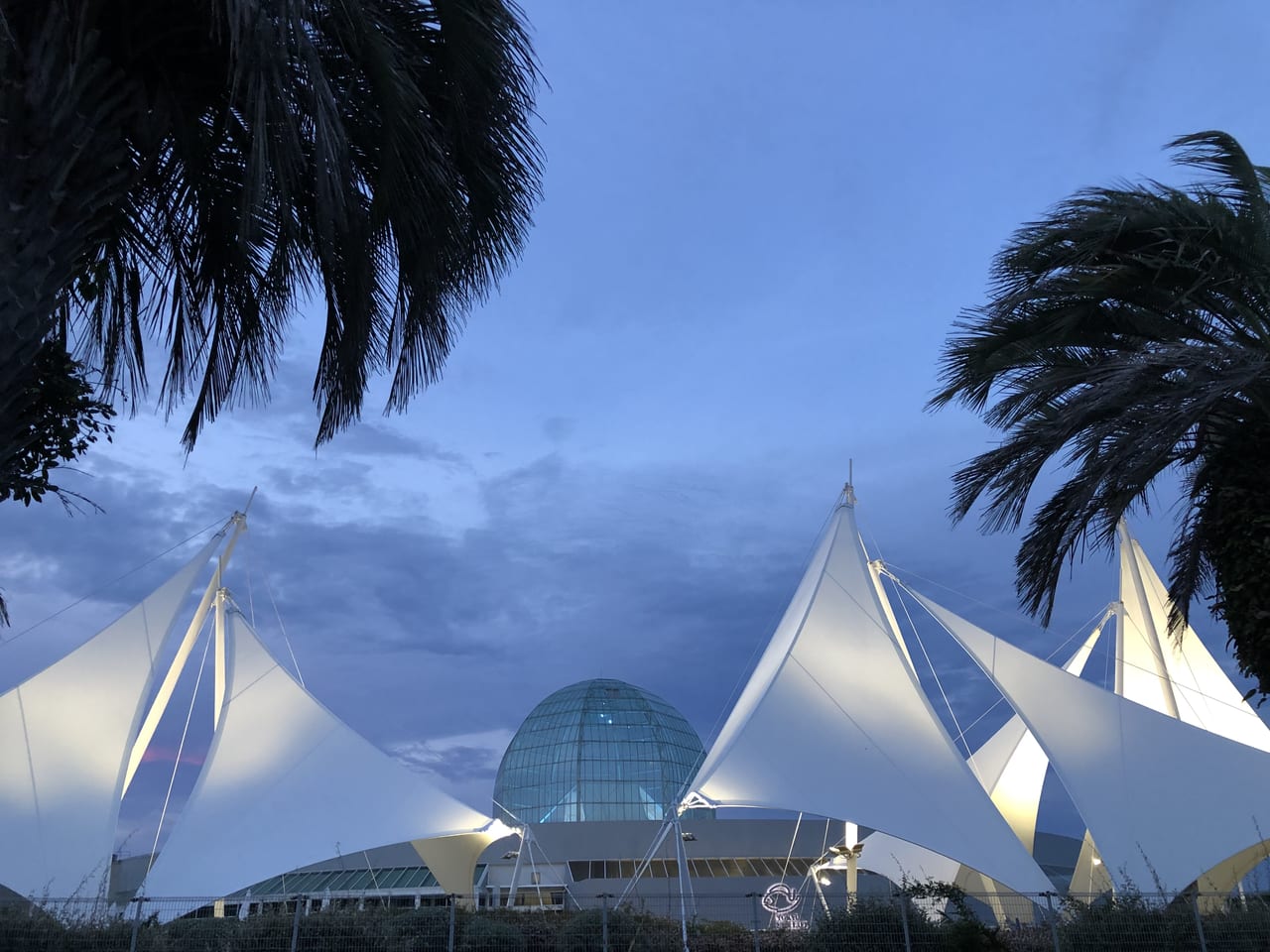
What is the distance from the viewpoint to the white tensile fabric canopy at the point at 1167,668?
28.0 meters

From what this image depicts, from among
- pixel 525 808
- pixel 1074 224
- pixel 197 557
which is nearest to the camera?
pixel 1074 224

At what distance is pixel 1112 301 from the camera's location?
33.5 feet

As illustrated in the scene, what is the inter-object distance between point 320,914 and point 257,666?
45.1 feet

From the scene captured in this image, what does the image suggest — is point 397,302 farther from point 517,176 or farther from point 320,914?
point 320,914

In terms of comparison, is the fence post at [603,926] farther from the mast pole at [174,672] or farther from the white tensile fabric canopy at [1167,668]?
the white tensile fabric canopy at [1167,668]

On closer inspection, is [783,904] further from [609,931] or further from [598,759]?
[598,759]

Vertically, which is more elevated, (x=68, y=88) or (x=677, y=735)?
(x=677, y=735)

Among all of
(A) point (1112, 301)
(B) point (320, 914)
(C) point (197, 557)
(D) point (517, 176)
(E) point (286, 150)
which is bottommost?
(B) point (320, 914)

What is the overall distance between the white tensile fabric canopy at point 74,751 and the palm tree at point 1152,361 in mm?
18046

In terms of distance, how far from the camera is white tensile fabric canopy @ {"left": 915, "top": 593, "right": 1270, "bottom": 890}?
19422 mm

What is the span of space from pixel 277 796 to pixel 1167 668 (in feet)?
73.0

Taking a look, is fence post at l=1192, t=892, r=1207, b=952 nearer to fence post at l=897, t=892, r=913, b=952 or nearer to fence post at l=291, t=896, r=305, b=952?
fence post at l=897, t=892, r=913, b=952

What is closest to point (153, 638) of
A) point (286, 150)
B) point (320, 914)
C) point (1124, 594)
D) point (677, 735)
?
point (320, 914)

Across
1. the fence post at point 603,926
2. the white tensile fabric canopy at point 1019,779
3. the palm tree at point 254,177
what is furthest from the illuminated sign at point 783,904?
the palm tree at point 254,177
